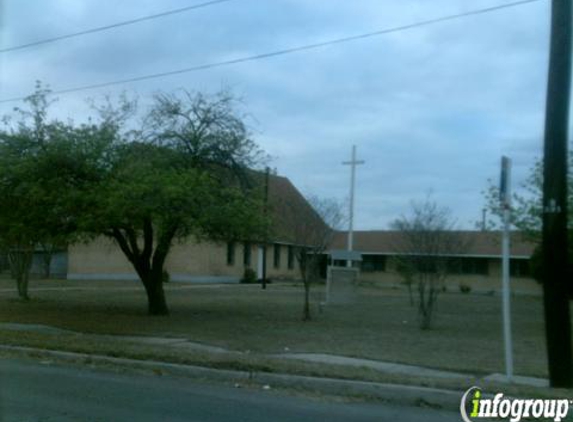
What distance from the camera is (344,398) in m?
10.6

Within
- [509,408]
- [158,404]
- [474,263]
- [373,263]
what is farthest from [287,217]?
[373,263]

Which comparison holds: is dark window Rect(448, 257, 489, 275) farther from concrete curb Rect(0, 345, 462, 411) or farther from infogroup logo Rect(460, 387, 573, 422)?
infogroup logo Rect(460, 387, 573, 422)

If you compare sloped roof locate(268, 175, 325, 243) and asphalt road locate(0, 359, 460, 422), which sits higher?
sloped roof locate(268, 175, 325, 243)

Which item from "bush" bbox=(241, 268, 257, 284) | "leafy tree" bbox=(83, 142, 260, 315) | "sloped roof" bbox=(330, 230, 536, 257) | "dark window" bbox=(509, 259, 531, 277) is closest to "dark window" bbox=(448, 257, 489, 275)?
"sloped roof" bbox=(330, 230, 536, 257)

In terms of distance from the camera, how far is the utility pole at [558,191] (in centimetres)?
1085

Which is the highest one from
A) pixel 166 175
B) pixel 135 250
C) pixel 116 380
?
pixel 166 175

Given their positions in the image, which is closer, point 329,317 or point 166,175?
point 166,175

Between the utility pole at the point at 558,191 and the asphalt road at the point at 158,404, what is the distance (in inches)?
88.4

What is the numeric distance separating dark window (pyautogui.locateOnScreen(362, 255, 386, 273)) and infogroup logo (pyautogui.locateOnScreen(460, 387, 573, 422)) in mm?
47333

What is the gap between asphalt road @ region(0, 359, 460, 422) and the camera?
29.2ft

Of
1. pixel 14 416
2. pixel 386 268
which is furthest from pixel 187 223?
pixel 386 268

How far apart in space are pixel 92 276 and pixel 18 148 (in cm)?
3063

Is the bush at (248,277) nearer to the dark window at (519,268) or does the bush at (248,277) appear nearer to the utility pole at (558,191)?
the dark window at (519,268)

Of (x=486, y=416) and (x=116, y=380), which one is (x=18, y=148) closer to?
(x=116, y=380)
